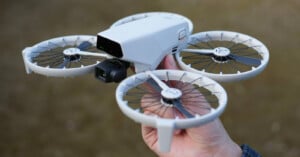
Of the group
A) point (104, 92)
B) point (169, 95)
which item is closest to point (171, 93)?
point (169, 95)

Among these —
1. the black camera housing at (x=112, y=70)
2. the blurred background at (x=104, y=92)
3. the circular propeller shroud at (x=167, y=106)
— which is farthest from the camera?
the blurred background at (x=104, y=92)

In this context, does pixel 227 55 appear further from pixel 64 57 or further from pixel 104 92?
pixel 104 92

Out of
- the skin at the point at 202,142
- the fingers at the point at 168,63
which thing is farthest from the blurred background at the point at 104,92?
the fingers at the point at 168,63

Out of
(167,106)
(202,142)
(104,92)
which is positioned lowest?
(104,92)

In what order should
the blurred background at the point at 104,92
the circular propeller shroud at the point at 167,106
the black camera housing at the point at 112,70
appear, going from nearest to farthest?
the circular propeller shroud at the point at 167,106
the black camera housing at the point at 112,70
the blurred background at the point at 104,92

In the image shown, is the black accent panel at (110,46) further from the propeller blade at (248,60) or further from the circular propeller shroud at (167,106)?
the propeller blade at (248,60)

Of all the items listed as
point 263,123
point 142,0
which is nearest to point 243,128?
point 263,123

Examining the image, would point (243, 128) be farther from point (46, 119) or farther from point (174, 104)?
point (174, 104)

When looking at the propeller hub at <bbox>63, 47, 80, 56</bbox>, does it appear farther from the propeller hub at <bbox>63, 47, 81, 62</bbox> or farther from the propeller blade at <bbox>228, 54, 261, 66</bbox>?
the propeller blade at <bbox>228, 54, 261, 66</bbox>
